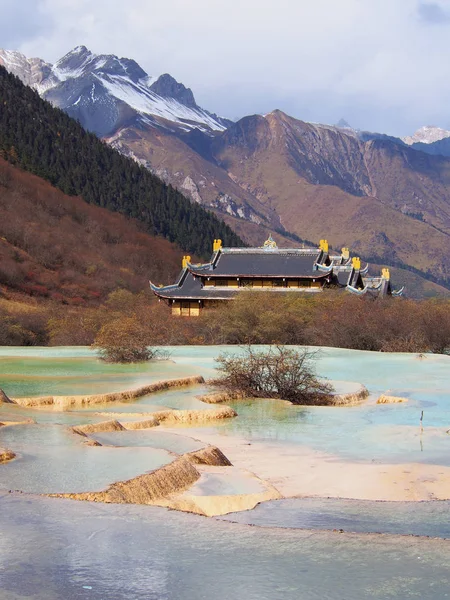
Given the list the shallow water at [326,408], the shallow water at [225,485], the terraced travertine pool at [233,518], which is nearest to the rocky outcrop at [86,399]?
the shallow water at [326,408]

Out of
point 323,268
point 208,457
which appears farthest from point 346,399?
point 323,268

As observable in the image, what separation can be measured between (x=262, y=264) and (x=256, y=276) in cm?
226

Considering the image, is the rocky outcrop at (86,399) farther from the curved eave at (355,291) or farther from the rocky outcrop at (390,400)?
the curved eave at (355,291)

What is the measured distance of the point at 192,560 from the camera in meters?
8.51

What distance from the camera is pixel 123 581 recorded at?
312 inches

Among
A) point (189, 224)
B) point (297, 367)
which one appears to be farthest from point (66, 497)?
point (189, 224)

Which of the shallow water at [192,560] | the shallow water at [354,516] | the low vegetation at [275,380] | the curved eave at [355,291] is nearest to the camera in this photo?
the shallow water at [192,560]

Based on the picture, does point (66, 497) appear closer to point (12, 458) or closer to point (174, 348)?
point (12, 458)

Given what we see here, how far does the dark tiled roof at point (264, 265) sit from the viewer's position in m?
65.0

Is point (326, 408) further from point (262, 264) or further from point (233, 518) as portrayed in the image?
point (262, 264)

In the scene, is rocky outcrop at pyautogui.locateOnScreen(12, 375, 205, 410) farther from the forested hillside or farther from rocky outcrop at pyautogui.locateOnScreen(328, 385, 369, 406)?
the forested hillside

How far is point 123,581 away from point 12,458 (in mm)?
5045

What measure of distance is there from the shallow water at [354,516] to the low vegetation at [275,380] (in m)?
11.0

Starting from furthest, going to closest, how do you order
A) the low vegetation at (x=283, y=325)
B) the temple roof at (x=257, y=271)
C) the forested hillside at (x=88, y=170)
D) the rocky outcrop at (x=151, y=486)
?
the forested hillside at (x=88, y=170) < the temple roof at (x=257, y=271) < the low vegetation at (x=283, y=325) < the rocky outcrop at (x=151, y=486)
